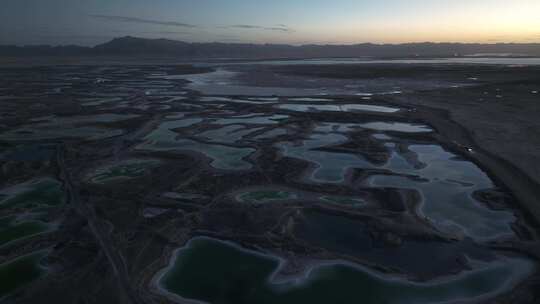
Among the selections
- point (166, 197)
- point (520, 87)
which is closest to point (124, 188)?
point (166, 197)

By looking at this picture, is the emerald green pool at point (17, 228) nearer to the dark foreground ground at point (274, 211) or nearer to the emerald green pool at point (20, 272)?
the dark foreground ground at point (274, 211)

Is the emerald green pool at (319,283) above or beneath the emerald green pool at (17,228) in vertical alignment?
beneath

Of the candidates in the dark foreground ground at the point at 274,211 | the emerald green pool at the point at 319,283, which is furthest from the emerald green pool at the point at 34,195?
the emerald green pool at the point at 319,283

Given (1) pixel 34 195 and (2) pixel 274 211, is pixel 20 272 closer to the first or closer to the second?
(1) pixel 34 195

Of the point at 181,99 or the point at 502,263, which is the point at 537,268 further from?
the point at 181,99

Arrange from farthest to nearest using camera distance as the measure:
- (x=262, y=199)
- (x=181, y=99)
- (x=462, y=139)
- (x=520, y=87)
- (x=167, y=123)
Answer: (x=520, y=87)
(x=181, y=99)
(x=167, y=123)
(x=462, y=139)
(x=262, y=199)

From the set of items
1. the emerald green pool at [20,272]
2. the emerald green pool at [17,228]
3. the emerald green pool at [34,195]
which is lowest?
the emerald green pool at [20,272]
